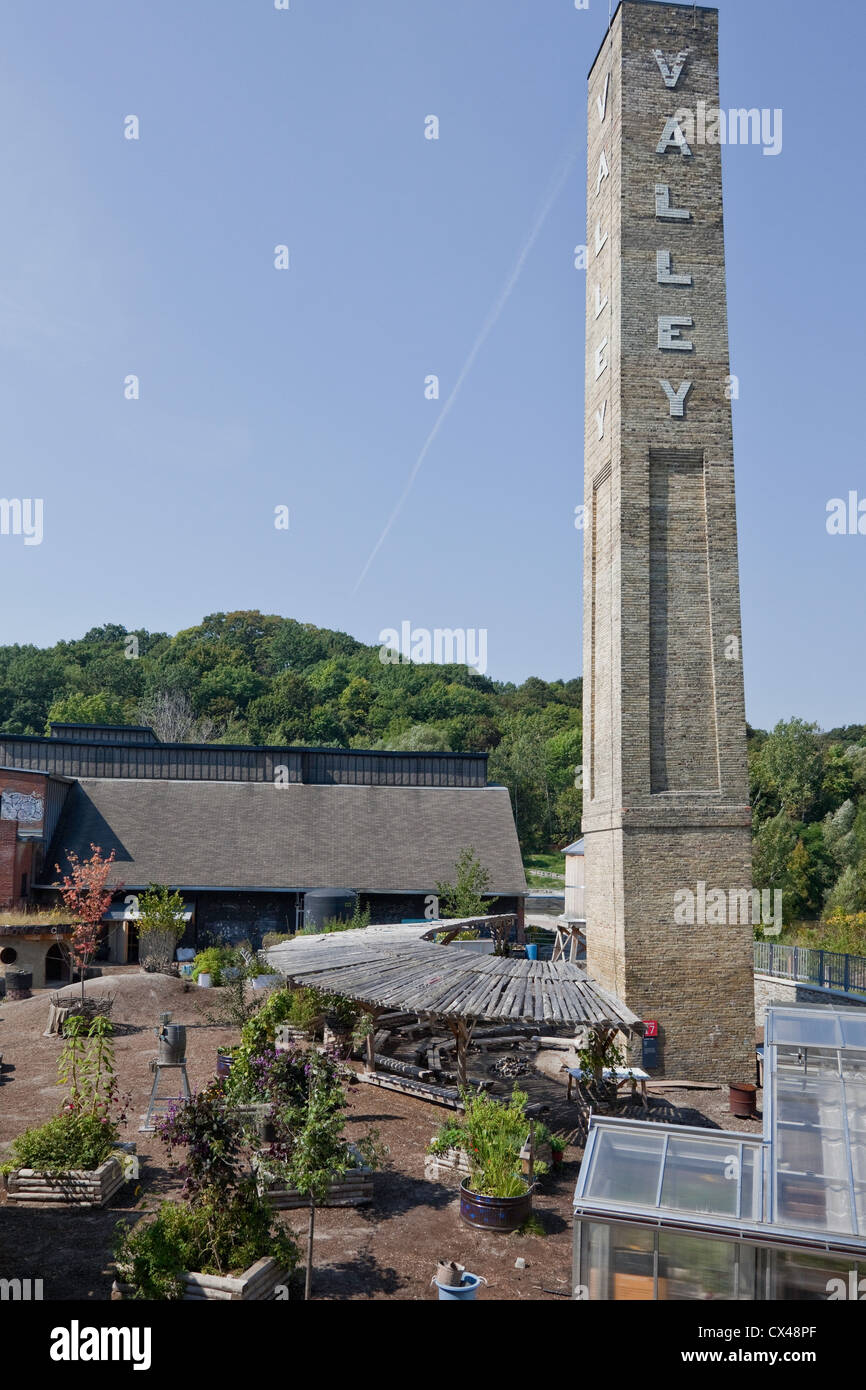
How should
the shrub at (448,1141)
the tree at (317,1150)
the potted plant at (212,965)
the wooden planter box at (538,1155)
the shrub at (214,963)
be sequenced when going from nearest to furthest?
the tree at (317,1150) < the wooden planter box at (538,1155) < the shrub at (448,1141) < the potted plant at (212,965) < the shrub at (214,963)

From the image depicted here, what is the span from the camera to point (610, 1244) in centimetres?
881

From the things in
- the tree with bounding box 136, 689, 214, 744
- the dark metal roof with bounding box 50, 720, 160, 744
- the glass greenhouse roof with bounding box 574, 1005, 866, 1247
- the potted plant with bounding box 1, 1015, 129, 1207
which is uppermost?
the tree with bounding box 136, 689, 214, 744

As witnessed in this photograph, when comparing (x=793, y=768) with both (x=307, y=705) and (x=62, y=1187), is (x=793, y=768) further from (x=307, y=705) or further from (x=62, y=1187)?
(x=62, y=1187)

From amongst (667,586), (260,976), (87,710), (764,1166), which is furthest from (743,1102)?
(87,710)

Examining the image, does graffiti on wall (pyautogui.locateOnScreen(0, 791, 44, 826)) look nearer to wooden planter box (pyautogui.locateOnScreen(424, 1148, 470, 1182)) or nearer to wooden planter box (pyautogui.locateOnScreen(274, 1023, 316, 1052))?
wooden planter box (pyautogui.locateOnScreen(274, 1023, 316, 1052))

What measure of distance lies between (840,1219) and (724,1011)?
48.0 feet

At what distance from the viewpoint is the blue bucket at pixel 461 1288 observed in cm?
964

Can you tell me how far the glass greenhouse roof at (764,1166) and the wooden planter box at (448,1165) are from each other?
5017 mm

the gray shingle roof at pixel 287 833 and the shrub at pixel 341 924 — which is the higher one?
the gray shingle roof at pixel 287 833

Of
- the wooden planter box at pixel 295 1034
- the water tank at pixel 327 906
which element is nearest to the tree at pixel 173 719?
the water tank at pixel 327 906

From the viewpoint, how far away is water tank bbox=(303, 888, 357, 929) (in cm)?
3428

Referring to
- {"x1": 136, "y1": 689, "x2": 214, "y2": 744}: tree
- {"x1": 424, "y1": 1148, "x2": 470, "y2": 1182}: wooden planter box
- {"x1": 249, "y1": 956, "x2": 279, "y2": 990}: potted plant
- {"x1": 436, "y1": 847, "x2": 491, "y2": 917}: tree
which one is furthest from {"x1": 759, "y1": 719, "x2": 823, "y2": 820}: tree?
{"x1": 424, "y1": 1148, "x2": 470, "y2": 1182}: wooden planter box

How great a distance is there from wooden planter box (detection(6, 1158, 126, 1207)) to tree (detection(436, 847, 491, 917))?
22753 mm

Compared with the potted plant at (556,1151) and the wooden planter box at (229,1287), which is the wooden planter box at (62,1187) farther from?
the potted plant at (556,1151)
